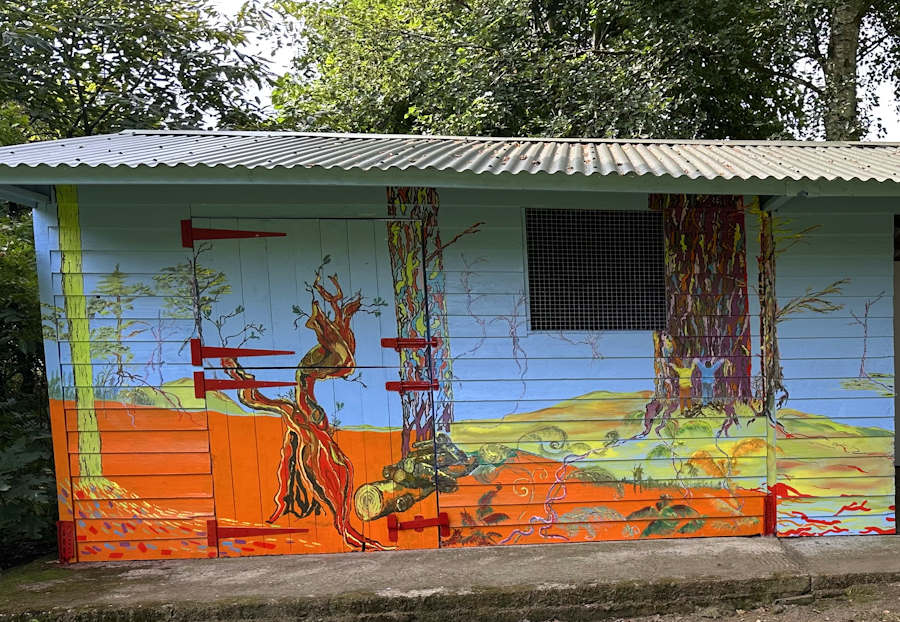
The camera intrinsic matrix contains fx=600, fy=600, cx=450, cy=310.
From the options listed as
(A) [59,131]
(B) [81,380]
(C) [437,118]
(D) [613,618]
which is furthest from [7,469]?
(C) [437,118]

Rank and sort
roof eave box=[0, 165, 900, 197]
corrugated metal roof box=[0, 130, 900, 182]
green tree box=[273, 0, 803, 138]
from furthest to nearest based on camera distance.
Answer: green tree box=[273, 0, 803, 138] → corrugated metal roof box=[0, 130, 900, 182] → roof eave box=[0, 165, 900, 197]

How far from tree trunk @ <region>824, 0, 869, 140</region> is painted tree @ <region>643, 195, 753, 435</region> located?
300 inches

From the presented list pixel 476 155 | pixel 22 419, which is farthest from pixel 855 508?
pixel 22 419

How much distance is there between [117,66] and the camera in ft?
A: 28.1

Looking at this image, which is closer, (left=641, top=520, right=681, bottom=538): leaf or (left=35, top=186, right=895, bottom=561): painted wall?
(left=35, top=186, right=895, bottom=561): painted wall

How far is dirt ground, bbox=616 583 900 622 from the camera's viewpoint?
10.7 feet

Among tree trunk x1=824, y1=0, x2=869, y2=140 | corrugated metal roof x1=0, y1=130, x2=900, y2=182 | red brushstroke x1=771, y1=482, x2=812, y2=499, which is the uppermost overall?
tree trunk x1=824, y1=0, x2=869, y2=140

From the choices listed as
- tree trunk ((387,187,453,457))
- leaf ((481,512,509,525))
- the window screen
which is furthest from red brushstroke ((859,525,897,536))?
tree trunk ((387,187,453,457))

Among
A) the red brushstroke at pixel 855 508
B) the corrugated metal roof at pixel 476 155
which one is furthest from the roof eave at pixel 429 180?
the red brushstroke at pixel 855 508

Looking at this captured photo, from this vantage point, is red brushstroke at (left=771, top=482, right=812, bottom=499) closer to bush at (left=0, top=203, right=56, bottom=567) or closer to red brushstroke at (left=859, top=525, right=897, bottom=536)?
red brushstroke at (left=859, top=525, right=897, bottom=536)

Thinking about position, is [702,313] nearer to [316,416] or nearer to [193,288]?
[316,416]

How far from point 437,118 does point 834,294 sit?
812 cm

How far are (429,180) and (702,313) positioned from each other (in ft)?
6.79

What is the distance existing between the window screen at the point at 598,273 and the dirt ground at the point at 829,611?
1.75m
